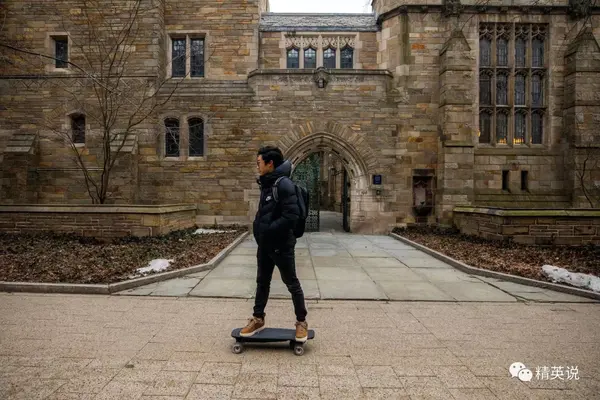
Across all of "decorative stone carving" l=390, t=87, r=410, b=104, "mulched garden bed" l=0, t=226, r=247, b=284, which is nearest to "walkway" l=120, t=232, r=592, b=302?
"mulched garden bed" l=0, t=226, r=247, b=284

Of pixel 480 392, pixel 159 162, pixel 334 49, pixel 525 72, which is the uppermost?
pixel 334 49

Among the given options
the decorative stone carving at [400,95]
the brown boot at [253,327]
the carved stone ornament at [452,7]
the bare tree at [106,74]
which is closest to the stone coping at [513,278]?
the brown boot at [253,327]

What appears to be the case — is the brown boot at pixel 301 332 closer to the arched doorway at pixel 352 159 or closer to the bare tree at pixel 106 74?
the arched doorway at pixel 352 159

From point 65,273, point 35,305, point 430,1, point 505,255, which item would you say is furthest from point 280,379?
point 430,1

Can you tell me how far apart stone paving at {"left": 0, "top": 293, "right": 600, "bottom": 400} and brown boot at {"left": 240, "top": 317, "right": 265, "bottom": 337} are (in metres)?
0.19

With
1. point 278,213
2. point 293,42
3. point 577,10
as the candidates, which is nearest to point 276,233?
point 278,213

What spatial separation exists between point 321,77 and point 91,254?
9233 mm

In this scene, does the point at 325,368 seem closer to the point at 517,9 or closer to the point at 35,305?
the point at 35,305

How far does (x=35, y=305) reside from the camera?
4.30 metres

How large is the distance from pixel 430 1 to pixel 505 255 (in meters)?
10.1

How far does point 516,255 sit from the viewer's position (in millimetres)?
7297

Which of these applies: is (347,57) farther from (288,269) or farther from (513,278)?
(288,269)

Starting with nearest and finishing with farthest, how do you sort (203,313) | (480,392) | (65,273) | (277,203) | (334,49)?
(480,392), (277,203), (203,313), (65,273), (334,49)

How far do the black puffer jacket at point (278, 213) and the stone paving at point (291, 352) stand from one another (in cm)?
111
